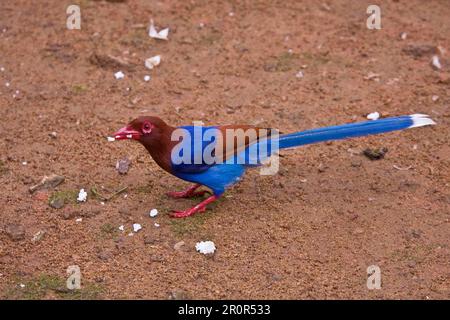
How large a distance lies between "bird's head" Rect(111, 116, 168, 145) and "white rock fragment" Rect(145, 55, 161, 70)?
7.22ft

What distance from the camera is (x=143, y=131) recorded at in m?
5.54

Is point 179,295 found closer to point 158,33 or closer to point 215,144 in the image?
point 215,144

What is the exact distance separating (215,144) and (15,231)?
67.9 inches

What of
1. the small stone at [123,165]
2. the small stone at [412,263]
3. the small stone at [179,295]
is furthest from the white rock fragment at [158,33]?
the small stone at [412,263]

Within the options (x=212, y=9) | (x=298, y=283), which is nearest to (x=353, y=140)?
(x=298, y=283)

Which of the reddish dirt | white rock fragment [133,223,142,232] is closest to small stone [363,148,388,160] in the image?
the reddish dirt

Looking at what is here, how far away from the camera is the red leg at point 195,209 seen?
5.80 metres

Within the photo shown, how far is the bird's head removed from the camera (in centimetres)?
553

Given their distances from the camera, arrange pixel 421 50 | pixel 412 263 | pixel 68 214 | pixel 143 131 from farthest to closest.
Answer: pixel 421 50 < pixel 68 214 < pixel 143 131 < pixel 412 263

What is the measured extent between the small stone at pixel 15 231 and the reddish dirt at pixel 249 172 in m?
0.02

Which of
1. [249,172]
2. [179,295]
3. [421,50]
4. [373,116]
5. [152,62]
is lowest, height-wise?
[179,295]

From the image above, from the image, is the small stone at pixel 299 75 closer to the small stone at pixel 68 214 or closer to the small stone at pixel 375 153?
the small stone at pixel 375 153

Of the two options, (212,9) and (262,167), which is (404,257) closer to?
(262,167)

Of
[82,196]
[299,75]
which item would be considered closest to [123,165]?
[82,196]
